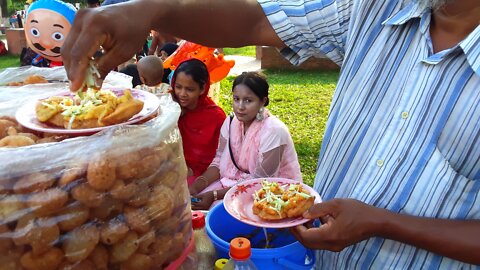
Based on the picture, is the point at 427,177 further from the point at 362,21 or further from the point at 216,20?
the point at 216,20

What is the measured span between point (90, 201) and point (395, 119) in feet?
2.61

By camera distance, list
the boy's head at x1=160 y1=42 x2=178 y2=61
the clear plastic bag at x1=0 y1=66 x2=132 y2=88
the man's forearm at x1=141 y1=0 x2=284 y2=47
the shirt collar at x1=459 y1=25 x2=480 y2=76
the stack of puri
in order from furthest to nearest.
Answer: the boy's head at x1=160 y1=42 x2=178 y2=61 → the clear plastic bag at x1=0 y1=66 x2=132 y2=88 → the man's forearm at x1=141 y1=0 x2=284 y2=47 → the shirt collar at x1=459 y1=25 x2=480 y2=76 → the stack of puri

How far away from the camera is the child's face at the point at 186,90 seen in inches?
138

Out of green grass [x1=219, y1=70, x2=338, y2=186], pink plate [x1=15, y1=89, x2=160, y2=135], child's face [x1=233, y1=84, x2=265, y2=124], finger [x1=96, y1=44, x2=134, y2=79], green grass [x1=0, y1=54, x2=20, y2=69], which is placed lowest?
green grass [x1=0, y1=54, x2=20, y2=69]

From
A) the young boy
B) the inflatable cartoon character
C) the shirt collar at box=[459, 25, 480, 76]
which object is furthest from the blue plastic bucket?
the inflatable cartoon character

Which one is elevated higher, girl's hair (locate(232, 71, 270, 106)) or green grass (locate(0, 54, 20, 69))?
girl's hair (locate(232, 71, 270, 106))

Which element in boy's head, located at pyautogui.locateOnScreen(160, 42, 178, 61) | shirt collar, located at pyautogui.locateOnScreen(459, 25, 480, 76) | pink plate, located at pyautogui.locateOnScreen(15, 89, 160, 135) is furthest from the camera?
boy's head, located at pyautogui.locateOnScreen(160, 42, 178, 61)

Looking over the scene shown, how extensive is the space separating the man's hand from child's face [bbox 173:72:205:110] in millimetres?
871

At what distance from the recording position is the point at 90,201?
0.84m

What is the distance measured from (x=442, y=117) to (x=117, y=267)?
2.82 feet

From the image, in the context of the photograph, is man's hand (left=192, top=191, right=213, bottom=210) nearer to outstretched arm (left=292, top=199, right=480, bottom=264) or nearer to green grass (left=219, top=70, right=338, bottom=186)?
green grass (left=219, top=70, right=338, bottom=186)

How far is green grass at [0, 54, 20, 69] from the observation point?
9406 millimetres

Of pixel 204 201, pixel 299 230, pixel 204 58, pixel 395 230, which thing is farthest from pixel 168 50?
pixel 395 230

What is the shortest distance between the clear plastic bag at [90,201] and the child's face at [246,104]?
2.13 metres
